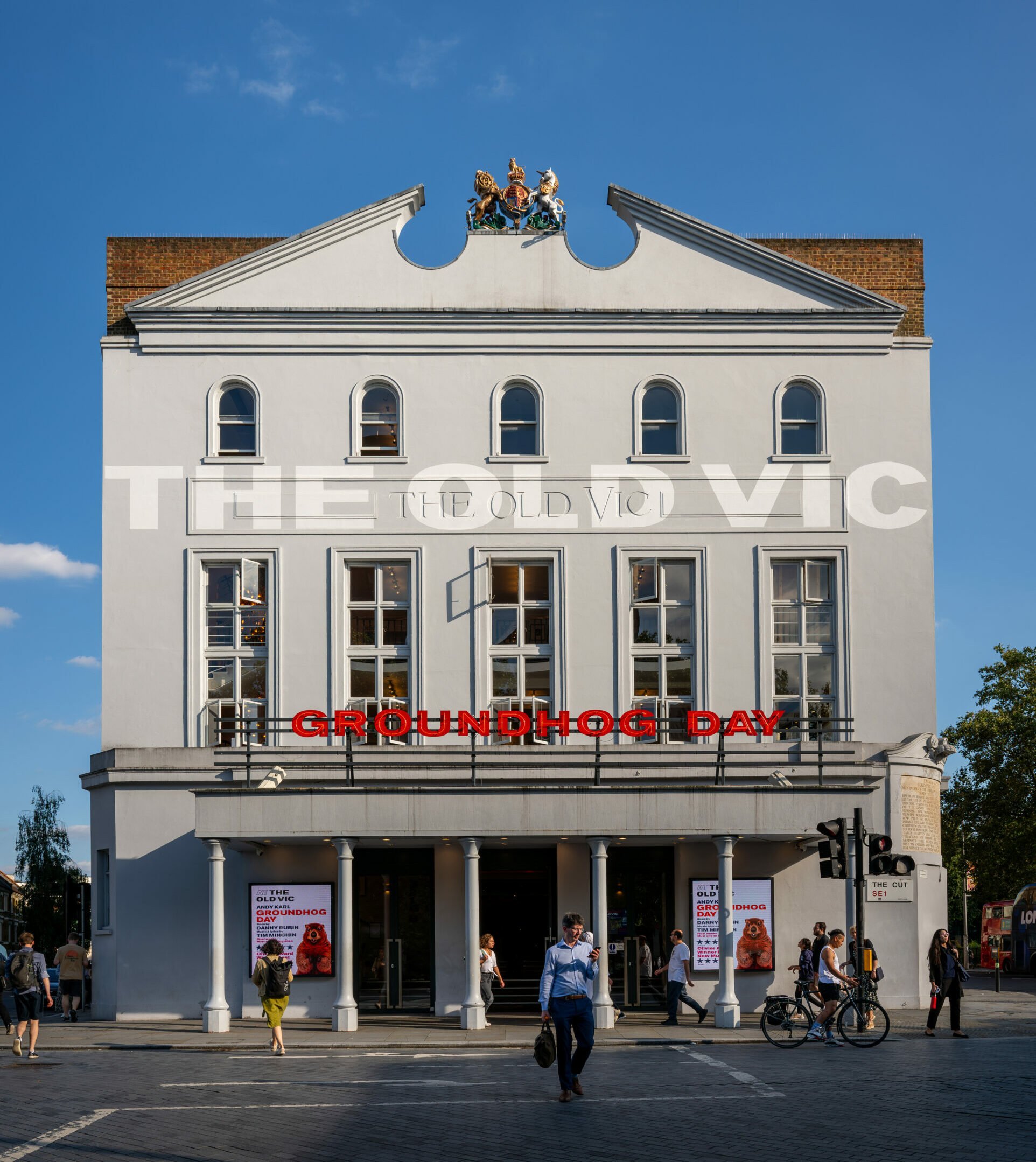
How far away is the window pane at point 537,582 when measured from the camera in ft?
96.2

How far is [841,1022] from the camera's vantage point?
68.4 ft

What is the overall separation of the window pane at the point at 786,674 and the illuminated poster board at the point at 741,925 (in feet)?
12.8

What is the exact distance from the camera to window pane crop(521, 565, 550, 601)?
96.2ft

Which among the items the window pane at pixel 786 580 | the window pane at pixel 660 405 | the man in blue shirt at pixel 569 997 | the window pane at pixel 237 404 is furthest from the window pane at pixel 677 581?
the man in blue shirt at pixel 569 997

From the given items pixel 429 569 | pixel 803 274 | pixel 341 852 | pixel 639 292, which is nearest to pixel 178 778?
pixel 341 852

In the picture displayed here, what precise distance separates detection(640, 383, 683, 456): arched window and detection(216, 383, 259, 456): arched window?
26.0ft

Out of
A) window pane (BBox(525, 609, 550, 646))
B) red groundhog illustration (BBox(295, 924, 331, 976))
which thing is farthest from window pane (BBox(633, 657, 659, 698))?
red groundhog illustration (BBox(295, 924, 331, 976))

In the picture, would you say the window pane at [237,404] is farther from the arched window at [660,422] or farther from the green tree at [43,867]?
the green tree at [43,867]

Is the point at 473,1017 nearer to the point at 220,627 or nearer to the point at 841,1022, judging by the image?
the point at 841,1022

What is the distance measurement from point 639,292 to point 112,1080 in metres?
18.9

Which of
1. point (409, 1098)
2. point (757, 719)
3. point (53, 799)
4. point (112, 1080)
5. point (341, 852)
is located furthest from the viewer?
point (53, 799)

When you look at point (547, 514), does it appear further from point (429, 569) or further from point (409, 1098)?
point (409, 1098)

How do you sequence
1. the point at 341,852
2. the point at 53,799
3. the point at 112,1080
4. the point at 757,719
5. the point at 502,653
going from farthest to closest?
the point at 53,799, the point at 502,653, the point at 757,719, the point at 341,852, the point at 112,1080

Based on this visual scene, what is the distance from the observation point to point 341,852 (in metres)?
25.3
